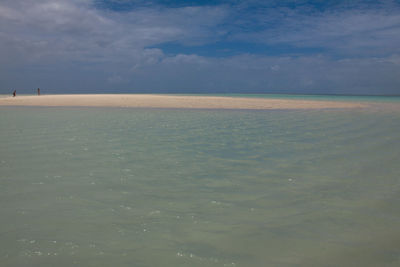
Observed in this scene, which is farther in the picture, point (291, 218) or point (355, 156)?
point (355, 156)

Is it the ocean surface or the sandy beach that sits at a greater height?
the sandy beach

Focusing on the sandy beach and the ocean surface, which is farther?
the sandy beach

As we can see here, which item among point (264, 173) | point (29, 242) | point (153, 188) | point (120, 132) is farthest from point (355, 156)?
point (120, 132)

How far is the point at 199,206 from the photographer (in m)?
4.61

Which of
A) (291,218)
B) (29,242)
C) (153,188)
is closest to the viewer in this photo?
(29,242)

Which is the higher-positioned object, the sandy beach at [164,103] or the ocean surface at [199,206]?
the sandy beach at [164,103]

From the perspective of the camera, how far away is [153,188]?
5453 millimetres

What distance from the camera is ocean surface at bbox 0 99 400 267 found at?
3295mm

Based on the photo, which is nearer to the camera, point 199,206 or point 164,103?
point 199,206

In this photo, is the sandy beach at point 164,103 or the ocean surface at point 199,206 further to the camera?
the sandy beach at point 164,103

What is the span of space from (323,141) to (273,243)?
7960 mm

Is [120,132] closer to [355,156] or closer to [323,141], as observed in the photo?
[323,141]

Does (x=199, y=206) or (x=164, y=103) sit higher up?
(x=164, y=103)

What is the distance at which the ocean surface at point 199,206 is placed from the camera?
10.8 ft
